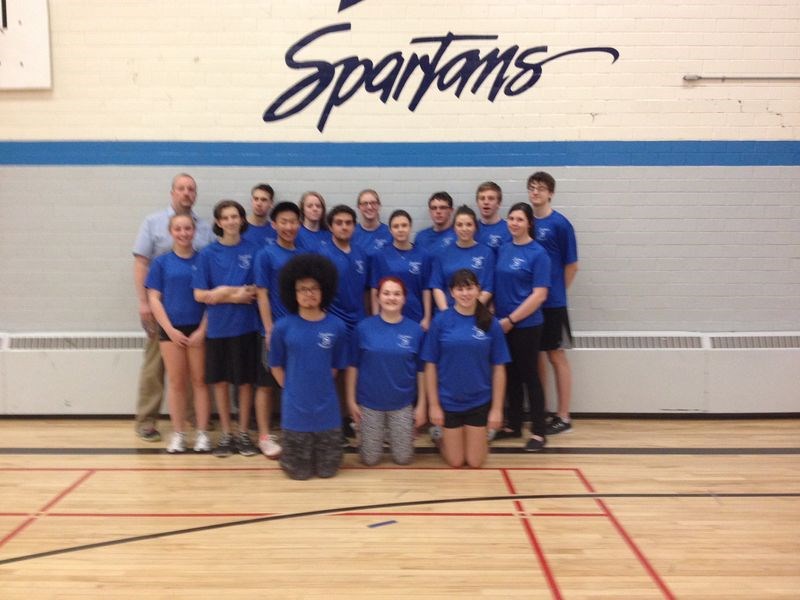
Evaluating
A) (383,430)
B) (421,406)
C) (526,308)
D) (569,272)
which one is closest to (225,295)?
(383,430)

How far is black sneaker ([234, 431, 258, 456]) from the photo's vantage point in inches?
172

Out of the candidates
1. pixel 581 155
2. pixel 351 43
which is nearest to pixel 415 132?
pixel 351 43

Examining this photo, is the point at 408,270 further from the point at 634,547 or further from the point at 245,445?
the point at 634,547

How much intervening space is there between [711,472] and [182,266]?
3.33 meters

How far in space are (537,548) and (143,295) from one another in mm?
2989

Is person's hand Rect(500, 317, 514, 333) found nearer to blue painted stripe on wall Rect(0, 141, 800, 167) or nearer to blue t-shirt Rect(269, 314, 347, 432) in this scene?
blue t-shirt Rect(269, 314, 347, 432)

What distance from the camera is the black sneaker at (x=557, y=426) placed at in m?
4.87

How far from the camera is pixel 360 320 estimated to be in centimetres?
454

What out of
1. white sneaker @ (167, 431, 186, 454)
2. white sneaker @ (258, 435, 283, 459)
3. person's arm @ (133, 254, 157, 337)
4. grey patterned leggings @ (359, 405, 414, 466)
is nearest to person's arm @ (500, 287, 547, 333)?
grey patterned leggings @ (359, 405, 414, 466)

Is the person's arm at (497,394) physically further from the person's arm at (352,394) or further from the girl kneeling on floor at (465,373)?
the person's arm at (352,394)

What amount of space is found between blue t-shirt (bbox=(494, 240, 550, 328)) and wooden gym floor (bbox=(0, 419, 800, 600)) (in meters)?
0.87

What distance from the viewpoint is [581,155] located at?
512 cm

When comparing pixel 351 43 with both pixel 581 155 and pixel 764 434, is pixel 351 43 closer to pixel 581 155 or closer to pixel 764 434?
pixel 581 155

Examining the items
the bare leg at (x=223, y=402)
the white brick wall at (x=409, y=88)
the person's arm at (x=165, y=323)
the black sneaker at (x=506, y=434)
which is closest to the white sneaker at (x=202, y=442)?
the bare leg at (x=223, y=402)
